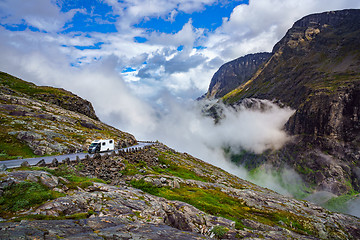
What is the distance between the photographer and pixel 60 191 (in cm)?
1789

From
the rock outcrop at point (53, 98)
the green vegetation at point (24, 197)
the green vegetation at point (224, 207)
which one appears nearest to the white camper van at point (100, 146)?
the green vegetation at point (224, 207)

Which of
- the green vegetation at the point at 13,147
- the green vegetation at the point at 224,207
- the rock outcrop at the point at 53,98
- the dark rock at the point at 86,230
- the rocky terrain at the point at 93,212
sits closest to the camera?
the dark rock at the point at 86,230

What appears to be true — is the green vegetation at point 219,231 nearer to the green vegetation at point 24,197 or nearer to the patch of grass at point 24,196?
the green vegetation at point 24,197

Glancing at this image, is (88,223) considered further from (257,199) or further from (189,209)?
(257,199)

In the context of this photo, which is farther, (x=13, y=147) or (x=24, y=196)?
(x=13, y=147)

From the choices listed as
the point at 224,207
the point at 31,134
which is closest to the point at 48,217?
the point at 224,207

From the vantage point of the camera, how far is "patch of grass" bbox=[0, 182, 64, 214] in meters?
→ 14.2

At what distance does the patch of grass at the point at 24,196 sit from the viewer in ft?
46.6

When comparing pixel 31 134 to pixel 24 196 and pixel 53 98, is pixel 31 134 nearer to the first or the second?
pixel 24 196

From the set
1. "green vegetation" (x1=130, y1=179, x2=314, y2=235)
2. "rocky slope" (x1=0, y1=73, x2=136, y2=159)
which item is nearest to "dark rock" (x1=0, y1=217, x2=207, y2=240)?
"green vegetation" (x1=130, y1=179, x2=314, y2=235)

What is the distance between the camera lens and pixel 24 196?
49.9 ft

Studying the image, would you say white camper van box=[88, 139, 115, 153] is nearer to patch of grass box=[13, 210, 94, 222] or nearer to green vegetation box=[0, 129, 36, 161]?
green vegetation box=[0, 129, 36, 161]

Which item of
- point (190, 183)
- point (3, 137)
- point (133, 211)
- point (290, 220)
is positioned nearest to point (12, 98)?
point (3, 137)

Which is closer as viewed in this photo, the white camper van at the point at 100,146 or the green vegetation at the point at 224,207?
the green vegetation at the point at 224,207
